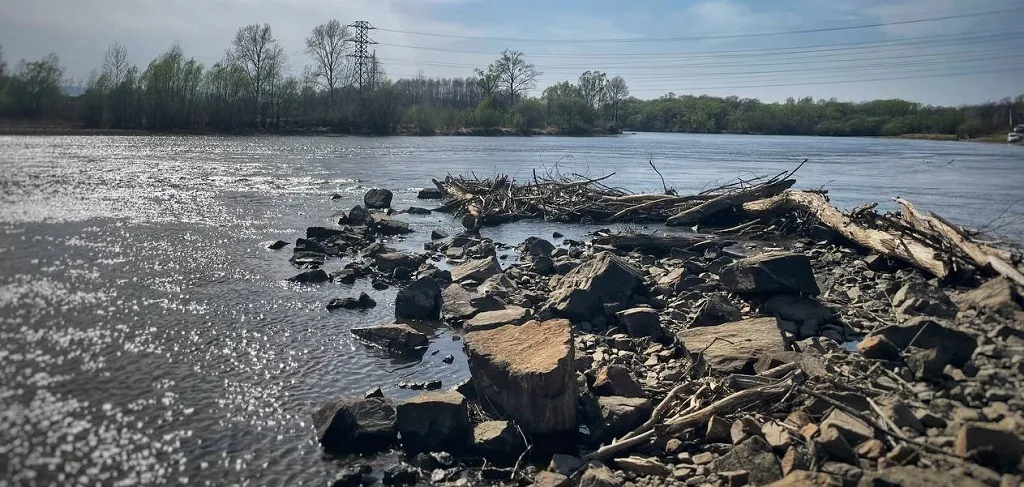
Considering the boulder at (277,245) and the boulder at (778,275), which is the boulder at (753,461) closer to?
the boulder at (778,275)

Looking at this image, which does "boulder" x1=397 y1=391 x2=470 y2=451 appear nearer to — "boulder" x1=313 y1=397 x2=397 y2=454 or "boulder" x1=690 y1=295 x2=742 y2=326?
"boulder" x1=313 y1=397 x2=397 y2=454

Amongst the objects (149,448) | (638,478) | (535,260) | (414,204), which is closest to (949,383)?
(638,478)

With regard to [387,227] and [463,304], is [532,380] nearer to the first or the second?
[463,304]

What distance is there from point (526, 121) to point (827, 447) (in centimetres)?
10408

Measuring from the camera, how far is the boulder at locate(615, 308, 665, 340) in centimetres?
945

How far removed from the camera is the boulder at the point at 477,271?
13.1 m

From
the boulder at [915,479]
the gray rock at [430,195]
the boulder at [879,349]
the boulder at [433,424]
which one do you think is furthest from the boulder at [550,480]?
the gray rock at [430,195]

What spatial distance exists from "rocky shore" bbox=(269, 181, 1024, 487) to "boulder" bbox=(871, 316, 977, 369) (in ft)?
0.06

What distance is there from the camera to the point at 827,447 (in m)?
5.23

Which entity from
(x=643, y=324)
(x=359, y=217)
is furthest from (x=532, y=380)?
(x=359, y=217)

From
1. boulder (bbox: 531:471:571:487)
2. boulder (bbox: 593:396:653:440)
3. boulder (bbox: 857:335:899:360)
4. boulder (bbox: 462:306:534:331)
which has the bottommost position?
boulder (bbox: 531:471:571:487)

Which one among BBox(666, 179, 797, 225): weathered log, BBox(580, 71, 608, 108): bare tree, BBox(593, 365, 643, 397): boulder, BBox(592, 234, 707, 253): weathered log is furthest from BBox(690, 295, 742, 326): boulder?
BBox(580, 71, 608, 108): bare tree

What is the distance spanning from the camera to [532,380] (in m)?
6.77

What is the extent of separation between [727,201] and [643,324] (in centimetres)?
1207
